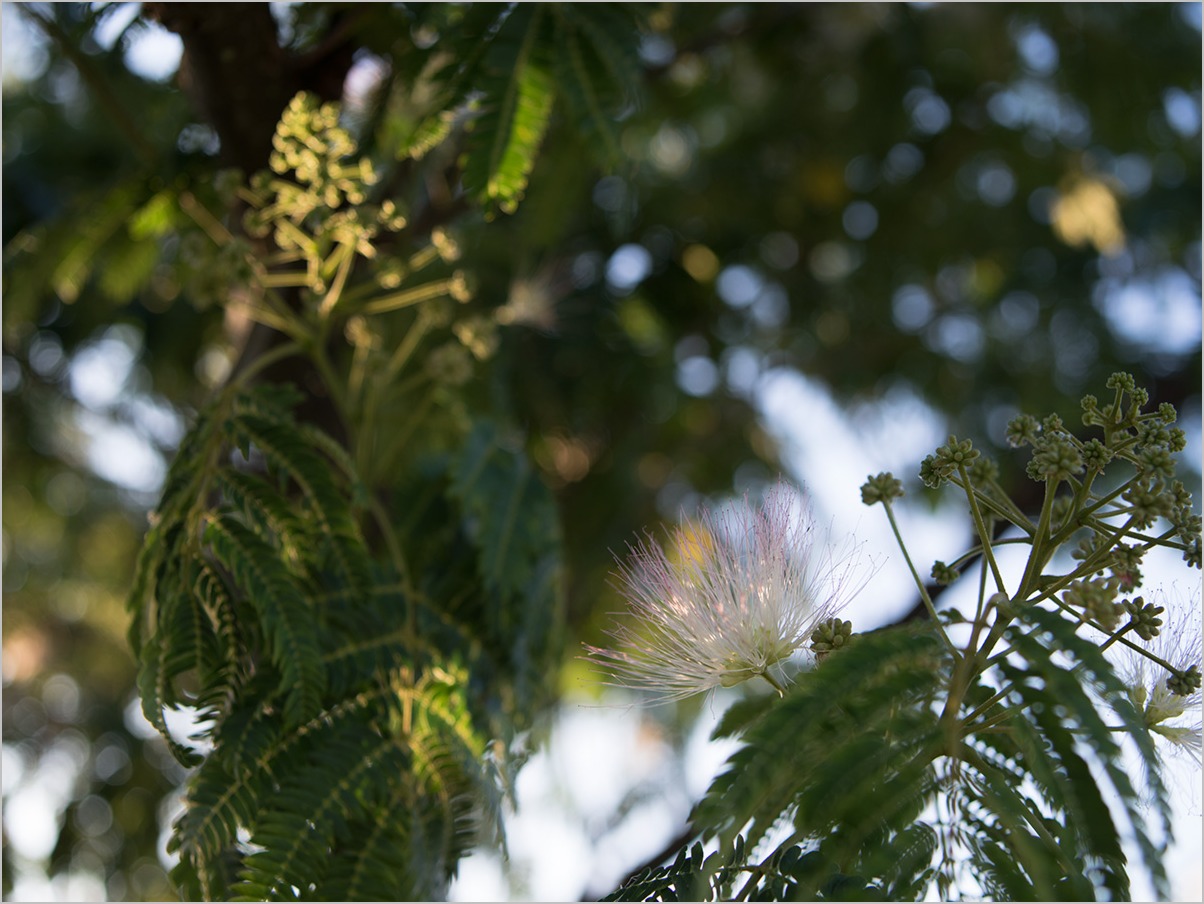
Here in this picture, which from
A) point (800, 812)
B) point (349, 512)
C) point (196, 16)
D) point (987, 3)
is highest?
point (987, 3)

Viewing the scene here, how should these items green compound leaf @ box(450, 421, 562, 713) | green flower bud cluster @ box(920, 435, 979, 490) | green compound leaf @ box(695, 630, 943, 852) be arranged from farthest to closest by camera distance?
green compound leaf @ box(450, 421, 562, 713)
green flower bud cluster @ box(920, 435, 979, 490)
green compound leaf @ box(695, 630, 943, 852)

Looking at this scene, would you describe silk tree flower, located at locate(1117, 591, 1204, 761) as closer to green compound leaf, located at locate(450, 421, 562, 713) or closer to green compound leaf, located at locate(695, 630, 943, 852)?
green compound leaf, located at locate(695, 630, 943, 852)

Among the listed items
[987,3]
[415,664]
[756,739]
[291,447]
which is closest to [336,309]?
[291,447]

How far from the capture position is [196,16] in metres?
2.59

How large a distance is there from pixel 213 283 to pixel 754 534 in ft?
4.20

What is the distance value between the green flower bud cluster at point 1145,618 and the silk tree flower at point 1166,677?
0.40ft

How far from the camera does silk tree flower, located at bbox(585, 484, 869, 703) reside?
1.66m

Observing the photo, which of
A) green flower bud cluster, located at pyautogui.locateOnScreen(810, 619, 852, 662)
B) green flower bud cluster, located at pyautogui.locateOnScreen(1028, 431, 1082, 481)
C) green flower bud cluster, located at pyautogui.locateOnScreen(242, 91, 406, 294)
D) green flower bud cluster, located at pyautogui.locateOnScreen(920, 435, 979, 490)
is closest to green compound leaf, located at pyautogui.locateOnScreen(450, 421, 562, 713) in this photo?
green flower bud cluster, located at pyautogui.locateOnScreen(242, 91, 406, 294)

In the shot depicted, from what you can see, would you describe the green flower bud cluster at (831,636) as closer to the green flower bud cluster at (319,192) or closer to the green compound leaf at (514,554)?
the green compound leaf at (514,554)

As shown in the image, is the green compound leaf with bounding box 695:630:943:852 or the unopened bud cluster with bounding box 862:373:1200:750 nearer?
the green compound leaf with bounding box 695:630:943:852

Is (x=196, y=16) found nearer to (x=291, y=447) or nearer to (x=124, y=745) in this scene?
(x=291, y=447)

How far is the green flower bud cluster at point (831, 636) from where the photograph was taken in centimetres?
147

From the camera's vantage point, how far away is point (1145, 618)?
4.57 feet

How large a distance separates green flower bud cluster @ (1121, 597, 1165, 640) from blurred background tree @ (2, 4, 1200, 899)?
8.24 feet
